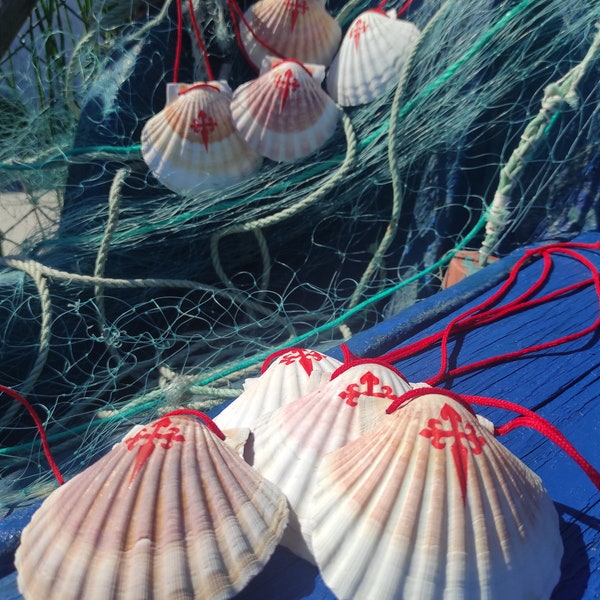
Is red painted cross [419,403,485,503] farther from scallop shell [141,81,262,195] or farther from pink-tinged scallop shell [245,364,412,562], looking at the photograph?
scallop shell [141,81,262,195]

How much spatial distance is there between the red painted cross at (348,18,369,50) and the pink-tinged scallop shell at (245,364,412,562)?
66.2 inches

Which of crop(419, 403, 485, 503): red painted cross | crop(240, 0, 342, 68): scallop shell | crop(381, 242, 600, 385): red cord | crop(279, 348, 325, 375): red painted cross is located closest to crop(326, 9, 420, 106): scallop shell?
crop(240, 0, 342, 68): scallop shell

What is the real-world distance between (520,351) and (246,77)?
68.5 inches

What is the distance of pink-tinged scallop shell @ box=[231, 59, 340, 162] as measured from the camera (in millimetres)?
2105

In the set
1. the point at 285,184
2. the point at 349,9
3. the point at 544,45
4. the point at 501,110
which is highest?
the point at 349,9

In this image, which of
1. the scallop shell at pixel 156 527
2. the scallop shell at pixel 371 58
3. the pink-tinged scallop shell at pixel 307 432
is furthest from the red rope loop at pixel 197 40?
the scallop shell at pixel 156 527

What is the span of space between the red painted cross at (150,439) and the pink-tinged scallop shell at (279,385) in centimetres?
21

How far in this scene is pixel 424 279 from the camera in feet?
6.94

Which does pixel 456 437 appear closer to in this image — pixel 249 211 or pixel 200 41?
pixel 249 211

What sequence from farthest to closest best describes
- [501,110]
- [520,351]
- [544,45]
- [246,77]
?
[246,77]
[501,110]
[544,45]
[520,351]

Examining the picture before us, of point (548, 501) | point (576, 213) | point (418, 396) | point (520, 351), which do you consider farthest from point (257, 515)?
point (576, 213)

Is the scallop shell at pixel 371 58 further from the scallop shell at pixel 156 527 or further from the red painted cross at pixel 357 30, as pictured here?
the scallop shell at pixel 156 527

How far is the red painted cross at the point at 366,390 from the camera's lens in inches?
39.2

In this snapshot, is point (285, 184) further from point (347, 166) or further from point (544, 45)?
point (544, 45)
